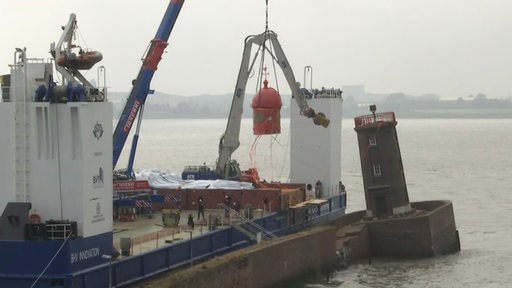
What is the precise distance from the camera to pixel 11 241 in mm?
22016

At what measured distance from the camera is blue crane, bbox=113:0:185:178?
124ft

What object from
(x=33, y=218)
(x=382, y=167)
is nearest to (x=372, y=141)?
(x=382, y=167)

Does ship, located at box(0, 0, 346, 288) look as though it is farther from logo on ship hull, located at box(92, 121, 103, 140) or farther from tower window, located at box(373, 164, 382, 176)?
tower window, located at box(373, 164, 382, 176)

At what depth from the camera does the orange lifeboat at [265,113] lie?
143 ft

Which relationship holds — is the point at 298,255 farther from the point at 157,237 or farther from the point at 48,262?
the point at 48,262

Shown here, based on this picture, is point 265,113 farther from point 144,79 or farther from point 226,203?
point 226,203

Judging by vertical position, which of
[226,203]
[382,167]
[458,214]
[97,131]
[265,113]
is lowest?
[458,214]

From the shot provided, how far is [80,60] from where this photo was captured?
77.9 ft

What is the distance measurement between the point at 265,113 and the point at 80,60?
67.8ft

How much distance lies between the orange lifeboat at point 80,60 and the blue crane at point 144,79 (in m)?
13.6

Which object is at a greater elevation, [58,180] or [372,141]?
[372,141]

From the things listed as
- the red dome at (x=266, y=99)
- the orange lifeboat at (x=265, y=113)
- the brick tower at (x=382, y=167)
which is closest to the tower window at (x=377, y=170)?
the brick tower at (x=382, y=167)

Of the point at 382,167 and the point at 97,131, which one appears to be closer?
the point at 97,131

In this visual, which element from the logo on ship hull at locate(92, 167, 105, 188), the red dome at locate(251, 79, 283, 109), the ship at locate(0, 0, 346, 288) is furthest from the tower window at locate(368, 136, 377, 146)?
the logo on ship hull at locate(92, 167, 105, 188)
